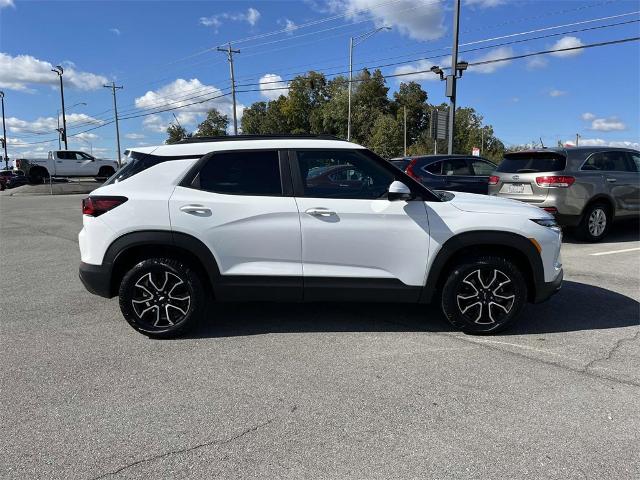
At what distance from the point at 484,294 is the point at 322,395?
6.12 feet

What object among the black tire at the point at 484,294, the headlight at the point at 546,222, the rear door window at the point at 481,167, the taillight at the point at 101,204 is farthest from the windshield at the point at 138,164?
the rear door window at the point at 481,167

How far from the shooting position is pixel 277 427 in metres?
2.95

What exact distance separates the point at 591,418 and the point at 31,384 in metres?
3.80

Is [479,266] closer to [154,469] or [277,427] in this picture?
[277,427]

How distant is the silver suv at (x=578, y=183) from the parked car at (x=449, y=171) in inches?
63.5

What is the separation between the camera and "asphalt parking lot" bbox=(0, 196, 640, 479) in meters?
2.62

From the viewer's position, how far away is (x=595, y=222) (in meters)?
9.04

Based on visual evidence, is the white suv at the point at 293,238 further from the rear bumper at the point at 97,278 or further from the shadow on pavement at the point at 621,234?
the shadow on pavement at the point at 621,234

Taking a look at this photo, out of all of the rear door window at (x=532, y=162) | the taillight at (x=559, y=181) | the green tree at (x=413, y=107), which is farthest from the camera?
the green tree at (x=413, y=107)

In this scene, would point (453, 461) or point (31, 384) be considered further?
point (31, 384)

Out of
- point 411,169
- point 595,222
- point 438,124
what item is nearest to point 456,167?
point 411,169

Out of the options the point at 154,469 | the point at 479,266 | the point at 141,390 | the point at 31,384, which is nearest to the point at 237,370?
the point at 141,390

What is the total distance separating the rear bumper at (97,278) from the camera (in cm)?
428

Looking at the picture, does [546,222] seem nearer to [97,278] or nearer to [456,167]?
[97,278]
